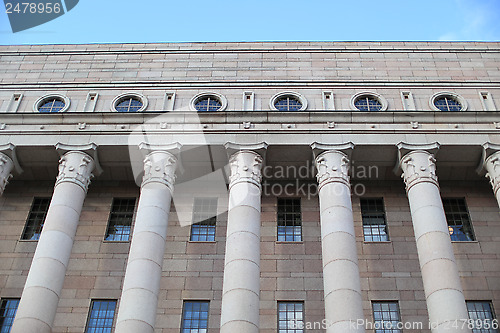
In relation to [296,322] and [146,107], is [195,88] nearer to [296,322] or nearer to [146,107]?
[146,107]

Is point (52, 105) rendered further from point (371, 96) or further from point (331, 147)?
point (371, 96)

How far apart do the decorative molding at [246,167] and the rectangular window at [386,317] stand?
8.01 metres

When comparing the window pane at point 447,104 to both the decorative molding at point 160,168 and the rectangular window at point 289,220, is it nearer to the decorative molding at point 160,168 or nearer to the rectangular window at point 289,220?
the rectangular window at point 289,220

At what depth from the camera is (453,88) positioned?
3559 centimetres

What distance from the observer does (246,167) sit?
30.7 meters

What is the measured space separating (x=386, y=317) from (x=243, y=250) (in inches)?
296

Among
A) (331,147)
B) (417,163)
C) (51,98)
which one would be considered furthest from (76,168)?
(417,163)

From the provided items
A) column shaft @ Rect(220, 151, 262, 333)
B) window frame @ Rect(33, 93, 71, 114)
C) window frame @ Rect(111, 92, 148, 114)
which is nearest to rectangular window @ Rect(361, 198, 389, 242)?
column shaft @ Rect(220, 151, 262, 333)

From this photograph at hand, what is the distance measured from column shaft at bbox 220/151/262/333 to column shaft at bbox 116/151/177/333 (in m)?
2.96

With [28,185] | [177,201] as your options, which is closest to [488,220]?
[177,201]

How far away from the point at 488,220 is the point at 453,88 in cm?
796

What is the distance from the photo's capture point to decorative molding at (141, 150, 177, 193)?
30.4 m

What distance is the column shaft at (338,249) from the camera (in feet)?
80.7

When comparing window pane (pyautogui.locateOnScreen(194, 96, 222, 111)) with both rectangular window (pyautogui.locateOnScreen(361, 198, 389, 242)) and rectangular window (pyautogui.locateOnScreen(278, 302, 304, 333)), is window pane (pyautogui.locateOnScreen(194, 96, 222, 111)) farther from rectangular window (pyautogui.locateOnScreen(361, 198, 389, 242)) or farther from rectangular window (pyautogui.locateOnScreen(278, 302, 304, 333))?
rectangular window (pyautogui.locateOnScreen(278, 302, 304, 333))
